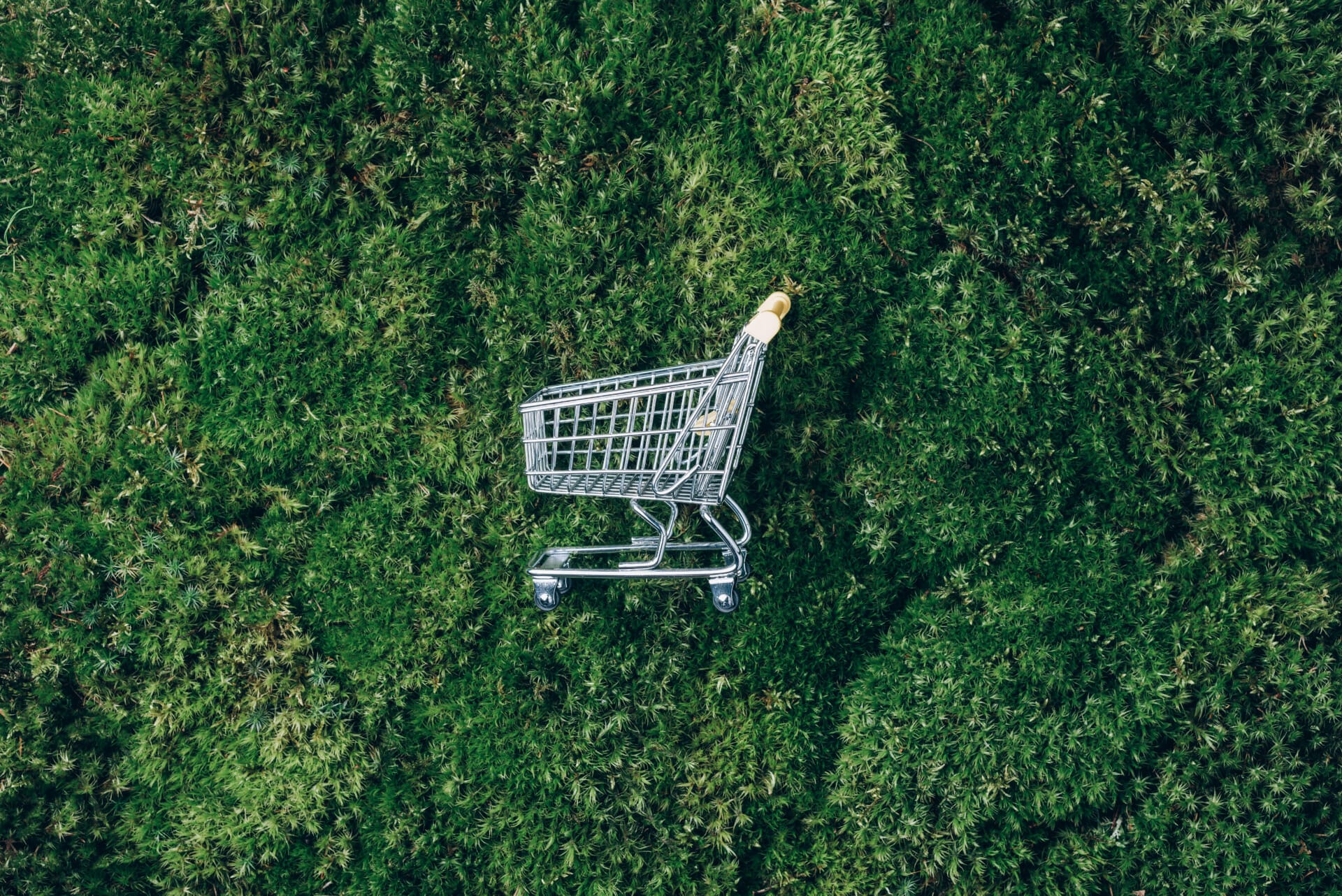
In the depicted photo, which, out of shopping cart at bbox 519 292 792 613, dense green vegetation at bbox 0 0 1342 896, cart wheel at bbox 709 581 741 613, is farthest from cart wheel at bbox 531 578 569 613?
cart wheel at bbox 709 581 741 613

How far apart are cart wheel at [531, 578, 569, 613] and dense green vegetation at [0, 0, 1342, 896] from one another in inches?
6.5

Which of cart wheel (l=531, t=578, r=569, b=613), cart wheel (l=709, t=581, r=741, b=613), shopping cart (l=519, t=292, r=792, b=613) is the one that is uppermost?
shopping cart (l=519, t=292, r=792, b=613)

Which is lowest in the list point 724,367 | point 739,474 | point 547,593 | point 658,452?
point 547,593

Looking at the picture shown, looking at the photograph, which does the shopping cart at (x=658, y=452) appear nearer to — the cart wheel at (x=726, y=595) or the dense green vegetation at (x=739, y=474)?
the cart wheel at (x=726, y=595)

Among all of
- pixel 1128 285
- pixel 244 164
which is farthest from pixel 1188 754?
pixel 244 164

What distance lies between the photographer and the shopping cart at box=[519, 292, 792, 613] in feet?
9.45

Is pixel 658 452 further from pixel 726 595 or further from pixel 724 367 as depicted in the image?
pixel 726 595

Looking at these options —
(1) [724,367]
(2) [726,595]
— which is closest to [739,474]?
(2) [726,595]

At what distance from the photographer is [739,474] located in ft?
11.9

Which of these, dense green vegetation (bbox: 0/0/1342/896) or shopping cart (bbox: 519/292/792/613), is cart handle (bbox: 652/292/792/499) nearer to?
shopping cart (bbox: 519/292/792/613)

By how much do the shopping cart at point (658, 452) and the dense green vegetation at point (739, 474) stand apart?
0.19 meters

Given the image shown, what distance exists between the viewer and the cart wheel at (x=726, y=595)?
333cm

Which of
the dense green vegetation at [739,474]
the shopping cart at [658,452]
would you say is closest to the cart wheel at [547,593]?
the shopping cart at [658,452]

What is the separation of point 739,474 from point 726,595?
0.59 meters
